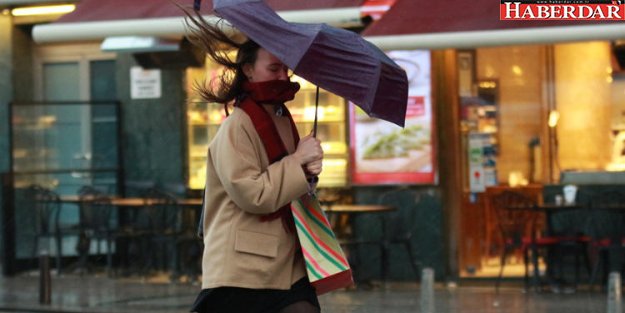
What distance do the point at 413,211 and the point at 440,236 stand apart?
430 mm

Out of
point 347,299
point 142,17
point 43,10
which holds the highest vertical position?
point 43,10

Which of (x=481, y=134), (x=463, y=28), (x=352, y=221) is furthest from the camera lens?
(x=352, y=221)

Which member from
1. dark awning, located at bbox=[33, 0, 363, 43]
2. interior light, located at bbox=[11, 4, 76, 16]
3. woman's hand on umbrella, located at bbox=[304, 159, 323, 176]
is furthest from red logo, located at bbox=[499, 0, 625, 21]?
woman's hand on umbrella, located at bbox=[304, 159, 323, 176]

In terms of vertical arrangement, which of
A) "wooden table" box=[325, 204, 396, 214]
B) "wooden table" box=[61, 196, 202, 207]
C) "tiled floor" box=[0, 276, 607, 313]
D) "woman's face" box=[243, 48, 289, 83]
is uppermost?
"woman's face" box=[243, 48, 289, 83]

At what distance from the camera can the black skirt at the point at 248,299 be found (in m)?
4.42

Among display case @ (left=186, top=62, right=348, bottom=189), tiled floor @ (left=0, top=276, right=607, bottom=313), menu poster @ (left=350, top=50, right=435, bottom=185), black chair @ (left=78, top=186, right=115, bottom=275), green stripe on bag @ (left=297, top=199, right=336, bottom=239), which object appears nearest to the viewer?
green stripe on bag @ (left=297, top=199, right=336, bottom=239)

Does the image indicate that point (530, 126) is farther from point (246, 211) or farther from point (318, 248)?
point (246, 211)

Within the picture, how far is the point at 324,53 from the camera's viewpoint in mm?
4457

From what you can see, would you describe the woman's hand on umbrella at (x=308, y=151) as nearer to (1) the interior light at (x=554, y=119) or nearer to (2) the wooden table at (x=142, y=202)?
(1) the interior light at (x=554, y=119)

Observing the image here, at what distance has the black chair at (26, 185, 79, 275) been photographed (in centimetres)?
1556

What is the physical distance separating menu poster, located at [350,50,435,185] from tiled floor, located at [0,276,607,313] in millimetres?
1322

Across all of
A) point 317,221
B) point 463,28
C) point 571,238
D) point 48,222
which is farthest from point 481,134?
point 317,221

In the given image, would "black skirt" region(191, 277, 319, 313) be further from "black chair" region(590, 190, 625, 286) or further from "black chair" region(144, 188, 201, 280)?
"black chair" region(144, 188, 201, 280)

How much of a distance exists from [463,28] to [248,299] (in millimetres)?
7315
